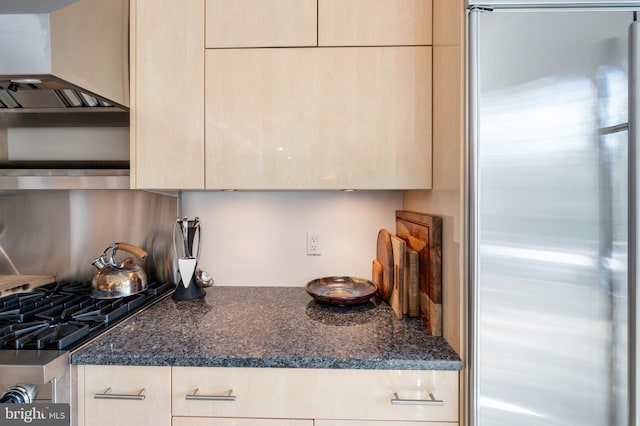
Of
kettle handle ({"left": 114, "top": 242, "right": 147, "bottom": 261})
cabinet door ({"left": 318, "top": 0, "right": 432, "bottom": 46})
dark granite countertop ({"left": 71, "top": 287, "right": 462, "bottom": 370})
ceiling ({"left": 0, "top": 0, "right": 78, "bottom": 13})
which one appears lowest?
dark granite countertop ({"left": 71, "top": 287, "right": 462, "bottom": 370})

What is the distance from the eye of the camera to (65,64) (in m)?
0.96

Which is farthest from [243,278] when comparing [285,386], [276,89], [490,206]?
[490,206]

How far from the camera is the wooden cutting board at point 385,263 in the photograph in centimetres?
131

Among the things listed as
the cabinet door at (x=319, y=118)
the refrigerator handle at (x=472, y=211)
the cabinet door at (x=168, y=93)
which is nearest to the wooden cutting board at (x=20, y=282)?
the cabinet door at (x=168, y=93)

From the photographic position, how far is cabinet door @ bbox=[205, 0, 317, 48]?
47.3 inches

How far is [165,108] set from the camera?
1230 millimetres

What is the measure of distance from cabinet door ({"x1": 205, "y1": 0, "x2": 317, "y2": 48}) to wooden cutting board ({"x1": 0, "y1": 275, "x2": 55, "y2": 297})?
4.36 feet

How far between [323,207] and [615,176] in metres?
1.09

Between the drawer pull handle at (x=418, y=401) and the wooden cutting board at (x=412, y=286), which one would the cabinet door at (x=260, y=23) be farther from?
the drawer pull handle at (x=418, y=401)

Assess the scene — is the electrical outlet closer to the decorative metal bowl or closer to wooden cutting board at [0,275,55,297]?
the decorative metal bowl

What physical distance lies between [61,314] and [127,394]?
457 mm

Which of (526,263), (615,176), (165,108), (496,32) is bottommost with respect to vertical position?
(526,263)

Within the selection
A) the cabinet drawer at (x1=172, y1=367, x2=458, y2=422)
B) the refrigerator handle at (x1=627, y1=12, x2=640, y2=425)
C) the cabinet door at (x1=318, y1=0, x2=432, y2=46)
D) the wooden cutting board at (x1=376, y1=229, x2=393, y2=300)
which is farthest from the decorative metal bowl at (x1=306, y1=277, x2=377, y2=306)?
the cabinet door at (x1=318, y1=0, x2=432, y2=46)

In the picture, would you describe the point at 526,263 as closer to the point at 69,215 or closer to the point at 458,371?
the point at 458,371
